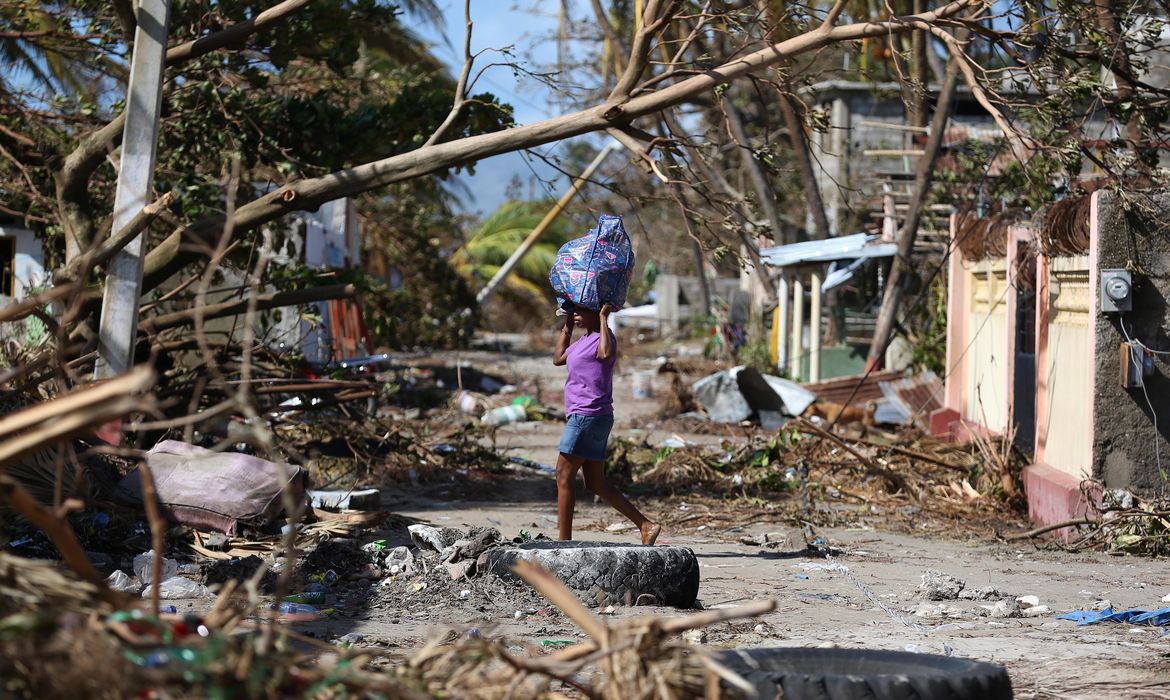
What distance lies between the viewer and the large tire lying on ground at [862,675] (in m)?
3.42

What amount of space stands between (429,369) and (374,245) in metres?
6.75

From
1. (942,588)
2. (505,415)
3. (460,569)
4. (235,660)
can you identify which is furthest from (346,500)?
(505,415)

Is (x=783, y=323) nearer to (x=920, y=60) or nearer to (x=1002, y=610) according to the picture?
(x=920, y=60)

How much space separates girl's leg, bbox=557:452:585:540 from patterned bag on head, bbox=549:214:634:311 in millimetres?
902

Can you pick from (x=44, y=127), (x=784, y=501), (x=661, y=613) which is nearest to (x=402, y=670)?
(x=661, y=613)

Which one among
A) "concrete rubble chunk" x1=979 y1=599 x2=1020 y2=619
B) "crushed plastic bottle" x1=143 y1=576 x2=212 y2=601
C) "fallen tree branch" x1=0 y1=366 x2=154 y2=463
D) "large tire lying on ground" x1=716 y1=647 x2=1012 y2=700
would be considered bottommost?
"concrete rubble chunk" x1=979 y1=599 x2=1020 y2=619

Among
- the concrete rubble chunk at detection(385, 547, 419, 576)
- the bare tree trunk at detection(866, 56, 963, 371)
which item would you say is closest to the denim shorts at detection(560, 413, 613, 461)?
the concrete rubble chunk at detection(385, 547, 419, 576)

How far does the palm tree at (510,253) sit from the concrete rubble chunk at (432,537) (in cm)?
2483

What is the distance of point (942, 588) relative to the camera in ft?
20.6

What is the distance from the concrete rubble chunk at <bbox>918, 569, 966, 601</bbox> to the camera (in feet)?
20.6

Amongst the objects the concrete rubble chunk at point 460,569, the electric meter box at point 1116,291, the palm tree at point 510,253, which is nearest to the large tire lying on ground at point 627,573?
the concrete rubble chunk at point 460,569

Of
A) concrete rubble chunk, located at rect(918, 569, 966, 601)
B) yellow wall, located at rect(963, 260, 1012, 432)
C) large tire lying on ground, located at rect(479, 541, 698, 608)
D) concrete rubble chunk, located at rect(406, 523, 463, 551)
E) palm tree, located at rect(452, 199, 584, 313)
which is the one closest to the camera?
large tire lying on ground, located at rect(479, 541, 698, 608)

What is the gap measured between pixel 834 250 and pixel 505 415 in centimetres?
474

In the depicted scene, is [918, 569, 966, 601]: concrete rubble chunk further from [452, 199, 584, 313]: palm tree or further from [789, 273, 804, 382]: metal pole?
[452, 199, 584, 313]: palm tree
